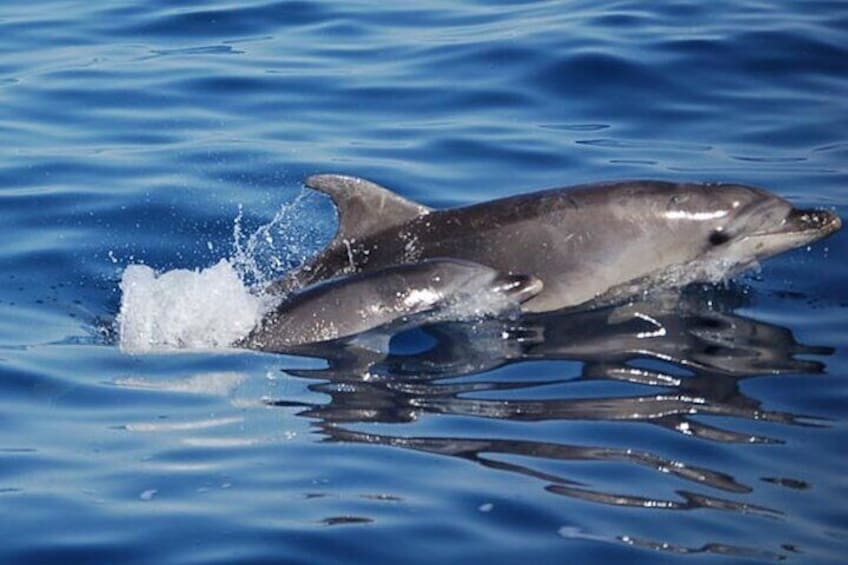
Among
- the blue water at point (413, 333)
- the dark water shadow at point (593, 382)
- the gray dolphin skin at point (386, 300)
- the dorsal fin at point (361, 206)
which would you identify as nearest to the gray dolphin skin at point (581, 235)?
the dorsal fin at point (361, 206)

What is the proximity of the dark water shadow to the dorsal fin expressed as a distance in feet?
3.42

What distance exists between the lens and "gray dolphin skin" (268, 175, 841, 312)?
12234mm

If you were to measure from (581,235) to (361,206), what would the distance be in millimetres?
1388

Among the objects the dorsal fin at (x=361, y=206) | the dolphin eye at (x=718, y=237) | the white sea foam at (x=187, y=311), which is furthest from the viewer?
the dolphin eye at (x=718, y=237)

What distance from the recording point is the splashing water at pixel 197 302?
38.2 feet

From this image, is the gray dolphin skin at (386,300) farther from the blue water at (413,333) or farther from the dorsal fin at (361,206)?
the dorsal fin at (361,206)

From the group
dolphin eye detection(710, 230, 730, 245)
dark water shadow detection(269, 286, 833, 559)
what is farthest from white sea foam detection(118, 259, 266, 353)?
dolphin eye detection(710, 230, 730, 245)

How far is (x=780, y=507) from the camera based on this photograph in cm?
866

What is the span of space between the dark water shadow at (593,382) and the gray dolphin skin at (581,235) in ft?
0.72

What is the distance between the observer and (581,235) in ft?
40.6

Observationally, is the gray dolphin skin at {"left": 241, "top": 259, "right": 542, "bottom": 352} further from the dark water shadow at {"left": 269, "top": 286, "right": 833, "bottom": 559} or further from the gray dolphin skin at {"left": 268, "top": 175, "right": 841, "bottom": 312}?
the gray dolphin skin at {"left": 268, "top": 175, "right": 841, "bottom": 312}

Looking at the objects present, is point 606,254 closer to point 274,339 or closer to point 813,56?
point 274,339

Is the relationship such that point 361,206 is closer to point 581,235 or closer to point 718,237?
point 581,235

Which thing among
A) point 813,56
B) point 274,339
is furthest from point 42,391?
point 813,56
